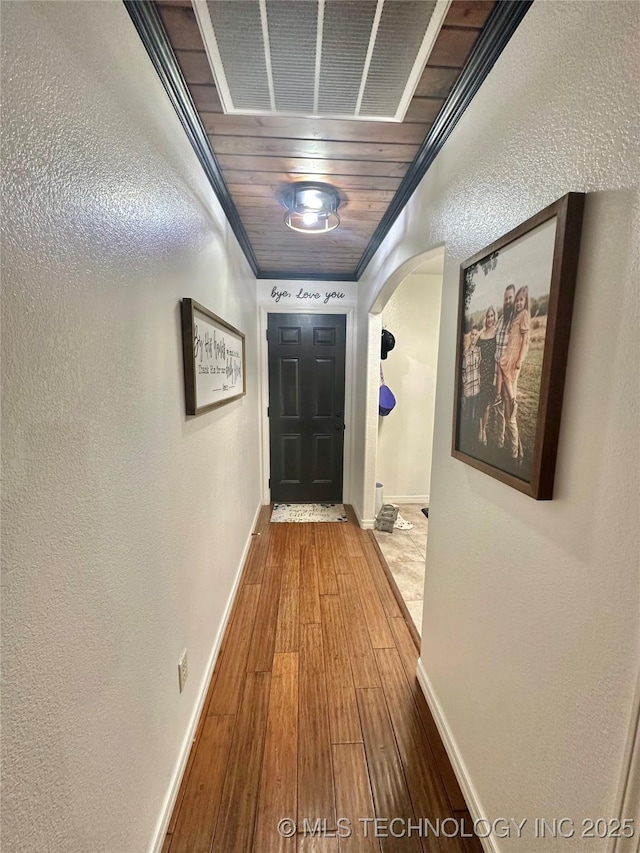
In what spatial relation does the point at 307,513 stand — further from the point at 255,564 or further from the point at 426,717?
the point at 426,717

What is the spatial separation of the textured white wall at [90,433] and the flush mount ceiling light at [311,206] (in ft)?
2.21

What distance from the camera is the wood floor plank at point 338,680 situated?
4.72ft

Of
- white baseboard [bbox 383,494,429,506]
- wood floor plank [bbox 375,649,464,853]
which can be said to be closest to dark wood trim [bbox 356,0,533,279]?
wood floor plank [bbox 375,649,464,853]

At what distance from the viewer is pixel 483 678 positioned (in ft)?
3.58

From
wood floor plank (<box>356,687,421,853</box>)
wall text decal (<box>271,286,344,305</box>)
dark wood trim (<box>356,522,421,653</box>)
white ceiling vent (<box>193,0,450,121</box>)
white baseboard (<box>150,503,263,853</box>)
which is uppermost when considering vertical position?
white ceiling vent (<box>193,0,450,121</box>)

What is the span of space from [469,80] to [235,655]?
8.43ft

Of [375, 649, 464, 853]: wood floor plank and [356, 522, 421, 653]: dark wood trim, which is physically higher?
[356, 522, 421, 653]: dark wood trim

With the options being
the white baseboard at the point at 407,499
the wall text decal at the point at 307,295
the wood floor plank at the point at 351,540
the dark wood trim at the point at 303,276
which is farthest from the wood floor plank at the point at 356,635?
the dark wood trim at the point at 303,276

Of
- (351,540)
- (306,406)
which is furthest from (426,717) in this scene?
(306,406)

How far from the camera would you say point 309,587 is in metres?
2.37

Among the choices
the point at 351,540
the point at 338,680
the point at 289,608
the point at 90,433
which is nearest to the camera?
the point at 90,433

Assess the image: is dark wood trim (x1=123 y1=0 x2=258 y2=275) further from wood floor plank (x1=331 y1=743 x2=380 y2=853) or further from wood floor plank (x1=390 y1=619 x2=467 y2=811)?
wood floor plank (x1=390 y1=619 x2=467 y2=811)

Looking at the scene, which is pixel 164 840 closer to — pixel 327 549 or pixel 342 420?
pixel 327 549

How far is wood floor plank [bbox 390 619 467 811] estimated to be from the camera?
1.22 metres
